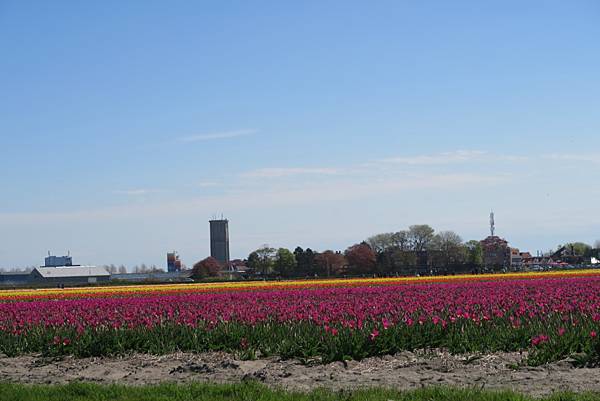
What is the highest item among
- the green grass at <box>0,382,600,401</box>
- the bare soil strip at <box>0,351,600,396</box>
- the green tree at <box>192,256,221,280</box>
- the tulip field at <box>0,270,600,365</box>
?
the green tree at <box>192,256,221,280</box>

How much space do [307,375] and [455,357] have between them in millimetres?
2771

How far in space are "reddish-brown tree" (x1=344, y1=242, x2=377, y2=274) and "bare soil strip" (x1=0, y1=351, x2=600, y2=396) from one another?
387 ft

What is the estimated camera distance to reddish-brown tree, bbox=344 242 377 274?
136 metres

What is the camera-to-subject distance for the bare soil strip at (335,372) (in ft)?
43.0

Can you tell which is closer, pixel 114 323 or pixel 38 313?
pixel 114 323

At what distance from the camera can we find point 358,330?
55.8ft

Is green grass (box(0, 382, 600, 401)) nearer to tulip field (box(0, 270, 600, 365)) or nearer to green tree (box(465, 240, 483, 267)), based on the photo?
tulip field (box(0, 270, 600, 365))

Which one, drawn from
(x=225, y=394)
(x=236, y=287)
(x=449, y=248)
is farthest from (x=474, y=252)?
(x=225, y=394)

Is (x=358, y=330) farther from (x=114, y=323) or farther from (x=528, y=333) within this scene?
(x=114, y=323)

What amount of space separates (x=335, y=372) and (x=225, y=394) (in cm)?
296

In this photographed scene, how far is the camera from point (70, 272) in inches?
7037

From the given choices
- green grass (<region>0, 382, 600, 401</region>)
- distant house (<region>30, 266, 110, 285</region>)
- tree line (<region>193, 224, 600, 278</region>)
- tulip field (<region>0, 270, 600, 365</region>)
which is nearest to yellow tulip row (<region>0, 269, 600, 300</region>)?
tulip field (<region>0, 270, 600, 365</region>)

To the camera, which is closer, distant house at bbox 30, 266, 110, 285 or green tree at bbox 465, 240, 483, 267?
green tree at bbox 465, 240, 483, 267

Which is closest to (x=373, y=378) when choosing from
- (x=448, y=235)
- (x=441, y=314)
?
(x=441, y=314)
